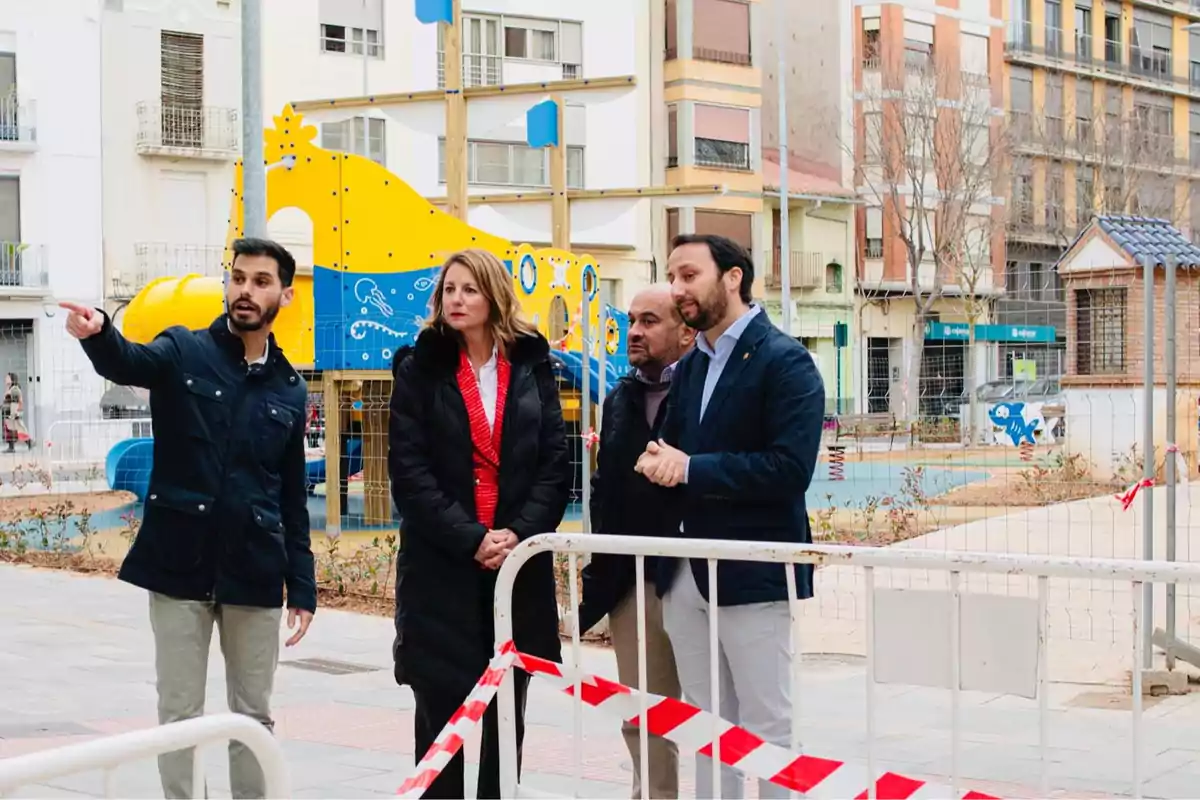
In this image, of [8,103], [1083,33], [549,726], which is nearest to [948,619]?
[549,726]

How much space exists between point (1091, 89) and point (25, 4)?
3587 centimetres

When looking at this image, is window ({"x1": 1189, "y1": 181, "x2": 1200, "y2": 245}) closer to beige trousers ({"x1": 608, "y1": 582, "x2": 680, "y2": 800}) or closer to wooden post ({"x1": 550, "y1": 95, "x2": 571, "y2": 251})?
wooden post ({"x1": 550, "y1": 95, "x2": 571, "y2": 251})

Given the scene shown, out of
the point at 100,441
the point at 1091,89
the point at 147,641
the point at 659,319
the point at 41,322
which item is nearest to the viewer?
the point at 659,319

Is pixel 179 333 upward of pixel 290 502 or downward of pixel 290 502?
upward

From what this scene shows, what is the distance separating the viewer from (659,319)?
5.54 m

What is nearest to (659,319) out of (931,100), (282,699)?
(282,699)

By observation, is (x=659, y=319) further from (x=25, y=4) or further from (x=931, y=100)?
(x=931, y=100)

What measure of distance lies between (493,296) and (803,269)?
4340cm

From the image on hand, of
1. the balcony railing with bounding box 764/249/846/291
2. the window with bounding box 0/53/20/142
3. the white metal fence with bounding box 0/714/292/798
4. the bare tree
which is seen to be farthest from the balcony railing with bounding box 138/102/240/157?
the white metal fence with bounding box 0/714/292/798

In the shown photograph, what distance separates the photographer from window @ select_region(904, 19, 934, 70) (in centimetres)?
4934

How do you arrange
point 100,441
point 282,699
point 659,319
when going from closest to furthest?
point 659,319 → point 282,699 → point 100,441

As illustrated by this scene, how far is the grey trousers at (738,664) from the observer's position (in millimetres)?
4570

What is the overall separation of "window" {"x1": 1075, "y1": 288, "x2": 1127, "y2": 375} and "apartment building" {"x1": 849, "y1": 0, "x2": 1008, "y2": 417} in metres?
16.0

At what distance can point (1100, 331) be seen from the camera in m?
22.0
